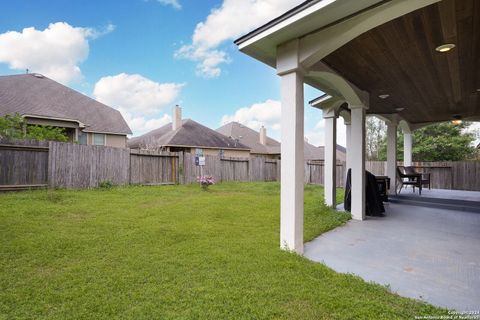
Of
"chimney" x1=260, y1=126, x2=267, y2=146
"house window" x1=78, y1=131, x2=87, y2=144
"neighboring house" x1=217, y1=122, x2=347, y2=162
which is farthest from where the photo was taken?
"chimney" x1=260, y1=126, x2=267, y2=146

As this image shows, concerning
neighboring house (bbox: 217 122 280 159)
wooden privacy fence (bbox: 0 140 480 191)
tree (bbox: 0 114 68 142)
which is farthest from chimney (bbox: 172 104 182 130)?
tree (bbox: 0 114 68 142)

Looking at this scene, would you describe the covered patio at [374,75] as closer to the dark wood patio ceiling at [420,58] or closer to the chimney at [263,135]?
the dark wood patio ceiling at [420,58]

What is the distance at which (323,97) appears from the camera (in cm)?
654

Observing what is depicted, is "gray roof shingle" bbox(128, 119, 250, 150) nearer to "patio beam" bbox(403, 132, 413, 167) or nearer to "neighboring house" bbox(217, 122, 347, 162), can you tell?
"neighboring house" bbox(217, 122, 347, 162)

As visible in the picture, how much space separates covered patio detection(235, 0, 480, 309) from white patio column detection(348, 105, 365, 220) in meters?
0.02

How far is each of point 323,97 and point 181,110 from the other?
16.9 meters

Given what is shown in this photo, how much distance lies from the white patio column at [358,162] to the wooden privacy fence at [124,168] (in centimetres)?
616

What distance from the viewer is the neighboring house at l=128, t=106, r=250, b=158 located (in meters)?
19.6

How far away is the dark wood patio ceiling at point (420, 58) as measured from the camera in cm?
299

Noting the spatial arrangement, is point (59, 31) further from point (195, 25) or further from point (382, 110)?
point (382, 110)

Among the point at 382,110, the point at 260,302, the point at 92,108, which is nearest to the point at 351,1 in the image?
the point at 260,302

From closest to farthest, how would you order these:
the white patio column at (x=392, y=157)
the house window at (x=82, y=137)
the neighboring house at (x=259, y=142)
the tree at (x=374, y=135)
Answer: the white patio column at (x=392, y=157)
the house window at (x=82, y=137)
the tree at (x=374, y=135)
the neighboring house at (x=259, y=142)

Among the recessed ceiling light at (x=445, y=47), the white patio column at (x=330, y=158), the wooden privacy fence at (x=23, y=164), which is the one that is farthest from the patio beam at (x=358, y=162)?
the wooden privacy fence at (x=23, y=164)

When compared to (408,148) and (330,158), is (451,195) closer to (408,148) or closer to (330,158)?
(408,148)
